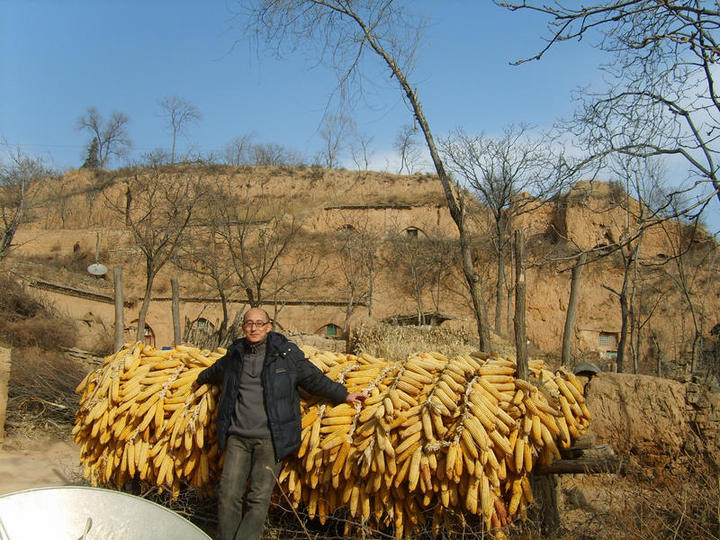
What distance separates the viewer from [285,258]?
34.2 metres

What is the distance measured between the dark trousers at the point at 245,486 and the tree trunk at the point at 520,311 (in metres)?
1.92

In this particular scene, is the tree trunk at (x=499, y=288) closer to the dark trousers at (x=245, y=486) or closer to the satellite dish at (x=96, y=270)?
the dark trousers at (x=245, y=486)

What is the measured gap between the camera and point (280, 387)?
4.16m

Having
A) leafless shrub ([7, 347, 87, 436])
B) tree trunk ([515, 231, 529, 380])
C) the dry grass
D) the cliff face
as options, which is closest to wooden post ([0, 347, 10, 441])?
leafless shrub ([7, 347, 87, 436])

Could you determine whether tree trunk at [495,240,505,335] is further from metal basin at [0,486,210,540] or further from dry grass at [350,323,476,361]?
metal basin at [0,486,210,540]

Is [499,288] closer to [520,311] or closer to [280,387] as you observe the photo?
[520,311]

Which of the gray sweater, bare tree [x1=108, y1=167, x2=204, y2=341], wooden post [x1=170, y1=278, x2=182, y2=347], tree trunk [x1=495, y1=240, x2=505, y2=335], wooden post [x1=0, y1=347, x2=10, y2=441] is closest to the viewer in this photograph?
the gray sweater

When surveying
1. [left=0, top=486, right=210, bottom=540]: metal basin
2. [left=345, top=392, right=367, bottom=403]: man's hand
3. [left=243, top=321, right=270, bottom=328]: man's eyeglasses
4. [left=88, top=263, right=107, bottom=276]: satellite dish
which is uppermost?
[left=88, top=263, right=107, bottom=276]: satellite dish

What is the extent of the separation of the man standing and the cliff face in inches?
A: 706

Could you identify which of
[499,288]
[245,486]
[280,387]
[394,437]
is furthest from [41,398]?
[499,288]

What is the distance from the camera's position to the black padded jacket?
13.4ft

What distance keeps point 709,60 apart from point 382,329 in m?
11.8

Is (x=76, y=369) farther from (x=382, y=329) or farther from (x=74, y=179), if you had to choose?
(x=74, y=179)

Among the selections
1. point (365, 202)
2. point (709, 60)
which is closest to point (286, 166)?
point (365, 202)
